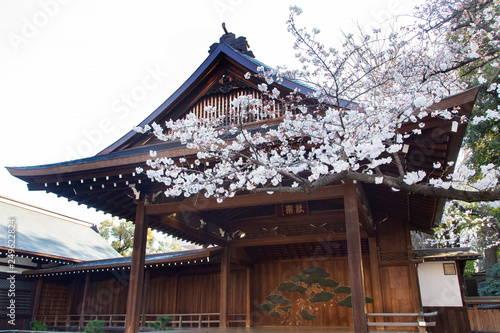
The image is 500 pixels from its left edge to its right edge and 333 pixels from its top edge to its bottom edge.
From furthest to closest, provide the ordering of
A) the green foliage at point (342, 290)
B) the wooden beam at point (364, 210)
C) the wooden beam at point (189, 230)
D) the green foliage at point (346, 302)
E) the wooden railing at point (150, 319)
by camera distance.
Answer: the wooden railing at point (150, 319), the green foliage at point (342, 290), the green foliage at point (346, 302), the wooden beam at point (189, 230), the wooden beam at point (364, 210)

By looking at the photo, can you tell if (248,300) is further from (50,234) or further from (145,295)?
(50,234)

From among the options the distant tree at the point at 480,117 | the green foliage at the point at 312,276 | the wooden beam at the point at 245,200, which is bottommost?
the green foliage at the point at 312,276

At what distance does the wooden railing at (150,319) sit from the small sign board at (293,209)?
399 centimetres

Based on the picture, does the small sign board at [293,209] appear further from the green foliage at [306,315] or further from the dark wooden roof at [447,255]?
the green foliage at [306,315]

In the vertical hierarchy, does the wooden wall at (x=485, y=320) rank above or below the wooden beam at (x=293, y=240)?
below

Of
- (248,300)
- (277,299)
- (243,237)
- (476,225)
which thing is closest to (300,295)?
(277,299)

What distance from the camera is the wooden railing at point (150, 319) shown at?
11.0 metres

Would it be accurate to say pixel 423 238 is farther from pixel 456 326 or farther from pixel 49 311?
pixel 49 311

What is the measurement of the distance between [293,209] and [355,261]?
11.4 ft

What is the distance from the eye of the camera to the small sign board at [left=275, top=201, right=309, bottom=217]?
8430 millimetres

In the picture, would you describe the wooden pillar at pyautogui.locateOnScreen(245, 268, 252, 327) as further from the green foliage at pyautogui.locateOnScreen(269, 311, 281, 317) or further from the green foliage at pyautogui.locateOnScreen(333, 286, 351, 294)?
the green foliage at pyautogui.locateOnScreen(333, 286, 351, 294)

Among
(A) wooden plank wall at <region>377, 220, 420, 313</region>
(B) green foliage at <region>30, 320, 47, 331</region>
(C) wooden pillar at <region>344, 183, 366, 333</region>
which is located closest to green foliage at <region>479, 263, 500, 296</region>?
(A) wooden plank wall at <region>377, 220, 420, 313</region>

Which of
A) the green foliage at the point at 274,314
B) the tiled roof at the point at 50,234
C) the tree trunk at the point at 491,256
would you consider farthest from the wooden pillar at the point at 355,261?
the tree trunk at the point at 491,256

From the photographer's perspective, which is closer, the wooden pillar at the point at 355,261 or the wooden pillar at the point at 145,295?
the wooden pillar at the point at 355,261
